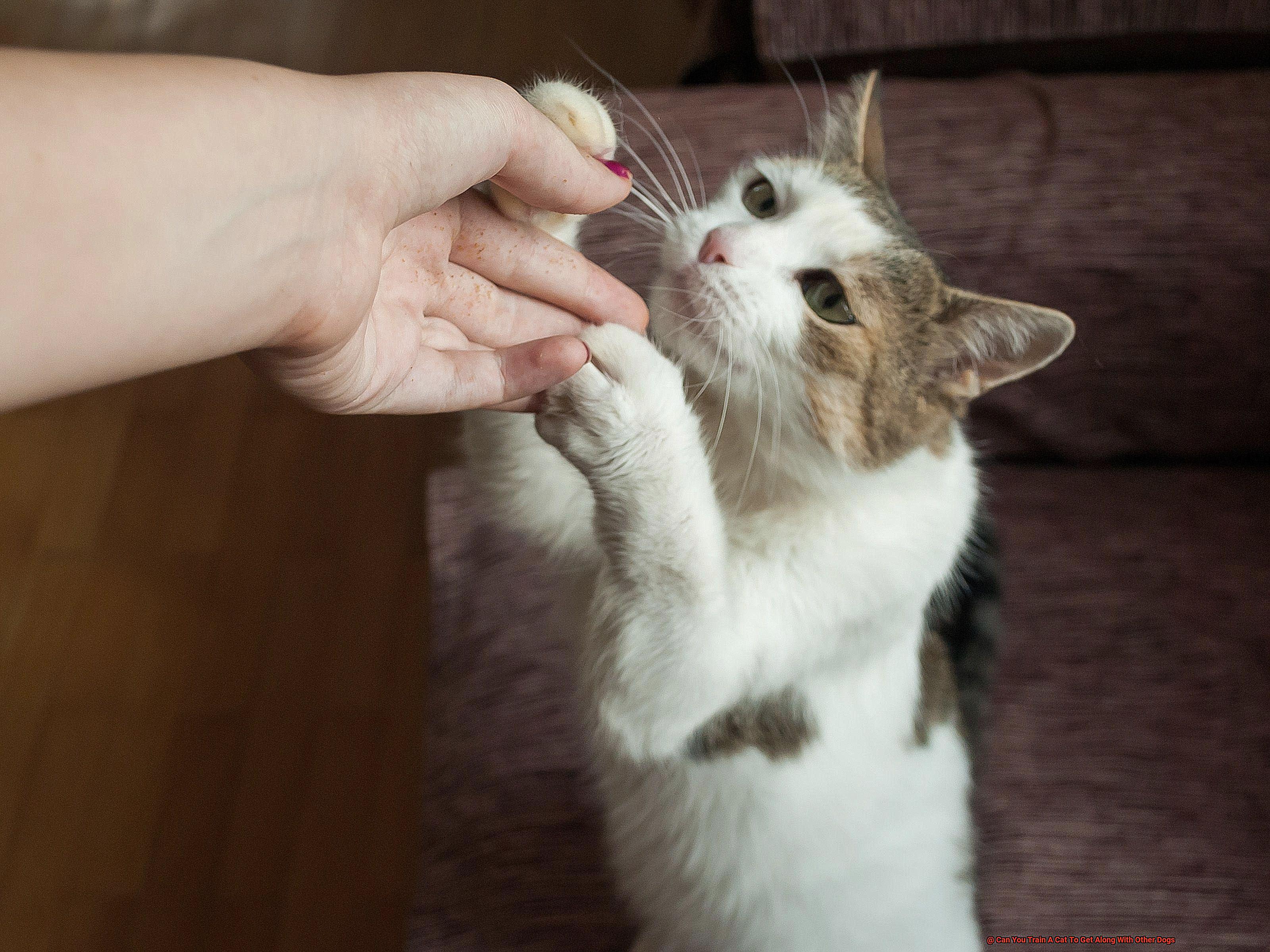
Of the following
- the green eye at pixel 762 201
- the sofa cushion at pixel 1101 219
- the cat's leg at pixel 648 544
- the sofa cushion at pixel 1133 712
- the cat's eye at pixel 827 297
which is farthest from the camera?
the sofa cushion at pixel 1101 219

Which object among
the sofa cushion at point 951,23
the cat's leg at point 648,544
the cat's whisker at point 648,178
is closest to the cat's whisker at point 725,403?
the cat's leg at point 648,544

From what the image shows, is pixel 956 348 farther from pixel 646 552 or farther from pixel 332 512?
pixel 332 512

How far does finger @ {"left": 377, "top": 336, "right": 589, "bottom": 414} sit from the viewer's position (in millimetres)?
912

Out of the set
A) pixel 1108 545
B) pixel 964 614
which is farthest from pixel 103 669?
pixel 1108 545

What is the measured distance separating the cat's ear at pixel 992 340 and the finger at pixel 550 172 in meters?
0.47

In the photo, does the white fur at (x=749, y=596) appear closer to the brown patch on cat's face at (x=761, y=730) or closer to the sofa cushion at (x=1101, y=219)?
the brown patch on cat's face at (x=761, y=730)

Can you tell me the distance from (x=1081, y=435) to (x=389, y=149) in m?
1.44

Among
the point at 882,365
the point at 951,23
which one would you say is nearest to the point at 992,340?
the point at 882,365

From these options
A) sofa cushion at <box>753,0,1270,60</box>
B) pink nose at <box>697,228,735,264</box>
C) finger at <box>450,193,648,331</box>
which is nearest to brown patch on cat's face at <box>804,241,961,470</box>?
pink nose at <box>697,228,735,264</box>

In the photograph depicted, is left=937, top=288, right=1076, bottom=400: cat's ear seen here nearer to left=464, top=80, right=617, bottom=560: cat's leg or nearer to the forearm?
left=464, top=80, right=617, bottom=560: cat's leg

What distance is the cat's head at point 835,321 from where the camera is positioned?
1032mm

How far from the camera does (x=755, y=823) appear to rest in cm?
118

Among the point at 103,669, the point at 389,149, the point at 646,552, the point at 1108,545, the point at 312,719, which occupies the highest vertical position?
the point at 389,149

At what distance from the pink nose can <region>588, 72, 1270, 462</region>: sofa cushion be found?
0.53 m
